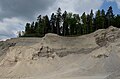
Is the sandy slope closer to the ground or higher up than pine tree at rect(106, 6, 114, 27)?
closer to the ground

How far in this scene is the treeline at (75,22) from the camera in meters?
80.2

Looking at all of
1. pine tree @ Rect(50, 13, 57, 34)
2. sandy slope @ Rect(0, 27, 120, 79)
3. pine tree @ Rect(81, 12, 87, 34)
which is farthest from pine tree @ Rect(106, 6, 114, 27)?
sandy slope @ Rect(0, 27, 120, 79)

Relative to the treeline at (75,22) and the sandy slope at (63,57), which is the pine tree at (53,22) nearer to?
the treeline at (75,22)

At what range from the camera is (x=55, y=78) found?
82.8 ft

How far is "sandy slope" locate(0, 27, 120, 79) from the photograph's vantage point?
27.1 m

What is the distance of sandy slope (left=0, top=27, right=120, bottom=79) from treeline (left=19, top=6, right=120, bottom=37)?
1727 inches

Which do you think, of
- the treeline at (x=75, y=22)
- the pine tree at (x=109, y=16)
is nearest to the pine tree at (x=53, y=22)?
the treeline at (x=75, y=22)

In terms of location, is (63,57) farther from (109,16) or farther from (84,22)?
(109,16)

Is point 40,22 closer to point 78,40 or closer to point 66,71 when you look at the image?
point 78,40

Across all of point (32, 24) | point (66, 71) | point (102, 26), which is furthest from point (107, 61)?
point (32, 24)

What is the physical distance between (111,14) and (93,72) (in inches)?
2341

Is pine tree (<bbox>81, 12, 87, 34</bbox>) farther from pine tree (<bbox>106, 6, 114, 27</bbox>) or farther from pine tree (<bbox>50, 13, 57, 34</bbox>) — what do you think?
pine tree (<bbox>50, 13, 57, 34</bbox>)

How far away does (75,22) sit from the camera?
83.4 m

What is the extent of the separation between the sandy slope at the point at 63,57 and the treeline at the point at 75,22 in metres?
43.9
